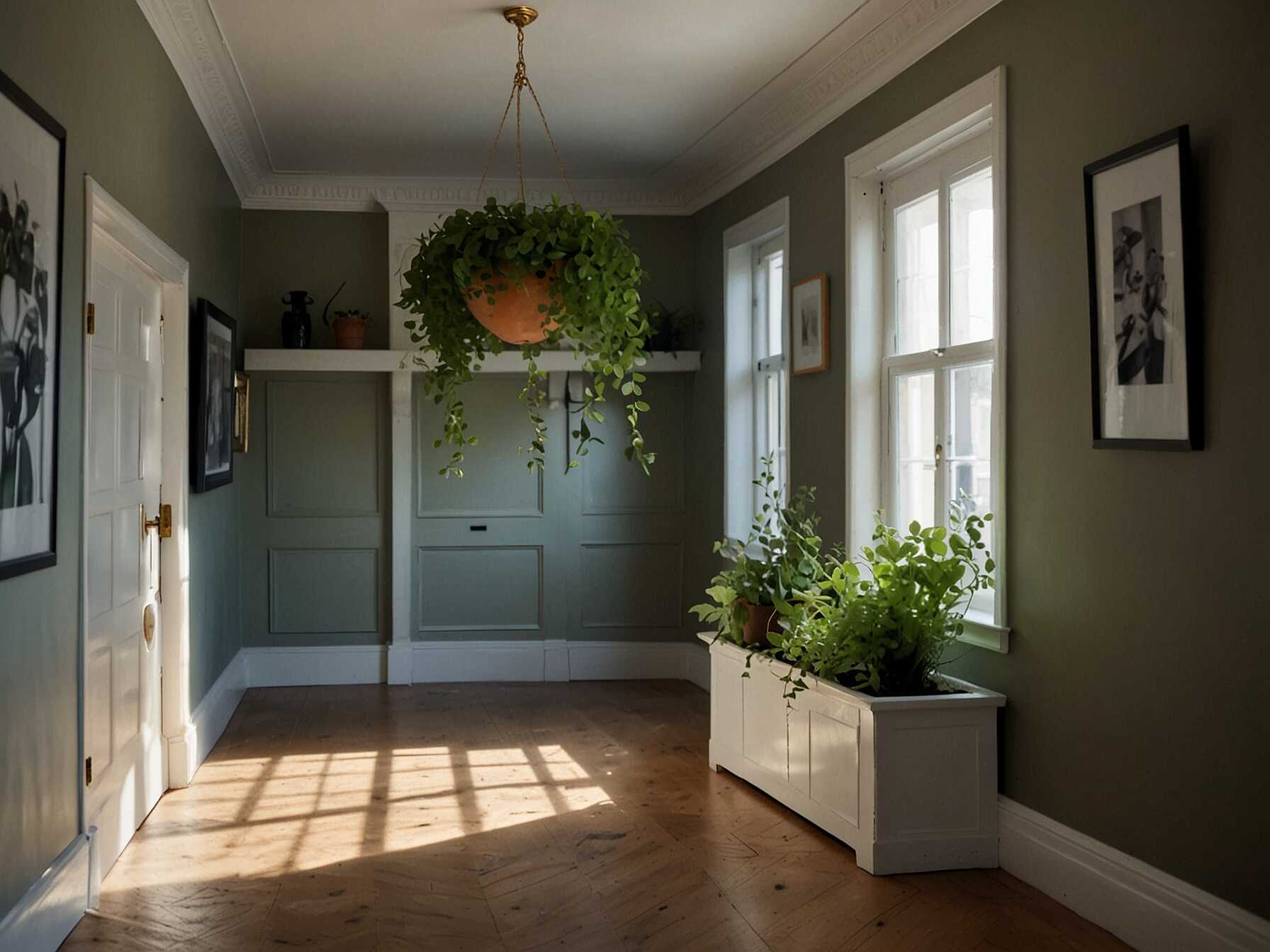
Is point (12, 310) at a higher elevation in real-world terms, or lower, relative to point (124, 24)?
lower

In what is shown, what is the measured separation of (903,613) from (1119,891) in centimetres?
99

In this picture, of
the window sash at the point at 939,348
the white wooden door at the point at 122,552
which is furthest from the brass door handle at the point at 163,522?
the window sash at the point at 939,348

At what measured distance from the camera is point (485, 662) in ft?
23.1

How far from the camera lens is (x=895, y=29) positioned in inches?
167

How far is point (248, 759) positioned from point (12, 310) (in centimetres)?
302

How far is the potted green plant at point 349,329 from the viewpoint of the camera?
21.9 feet

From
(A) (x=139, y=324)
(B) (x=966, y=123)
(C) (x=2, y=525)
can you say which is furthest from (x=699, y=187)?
(C) (x=2, y=525)

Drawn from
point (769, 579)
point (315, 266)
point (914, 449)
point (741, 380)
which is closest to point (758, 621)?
point (769, 579)

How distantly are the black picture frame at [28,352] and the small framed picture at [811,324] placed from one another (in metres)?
Result: 3.03

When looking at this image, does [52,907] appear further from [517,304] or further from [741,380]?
[741,380]

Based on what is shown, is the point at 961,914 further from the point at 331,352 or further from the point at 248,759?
the point at 331,352

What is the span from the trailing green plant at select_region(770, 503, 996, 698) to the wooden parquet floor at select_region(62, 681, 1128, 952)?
609mm

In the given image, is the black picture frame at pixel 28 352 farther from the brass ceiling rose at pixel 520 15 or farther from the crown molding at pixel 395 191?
the crown molding at pixel 395 191

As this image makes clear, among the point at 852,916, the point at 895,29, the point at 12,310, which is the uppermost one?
the point at 895,29
